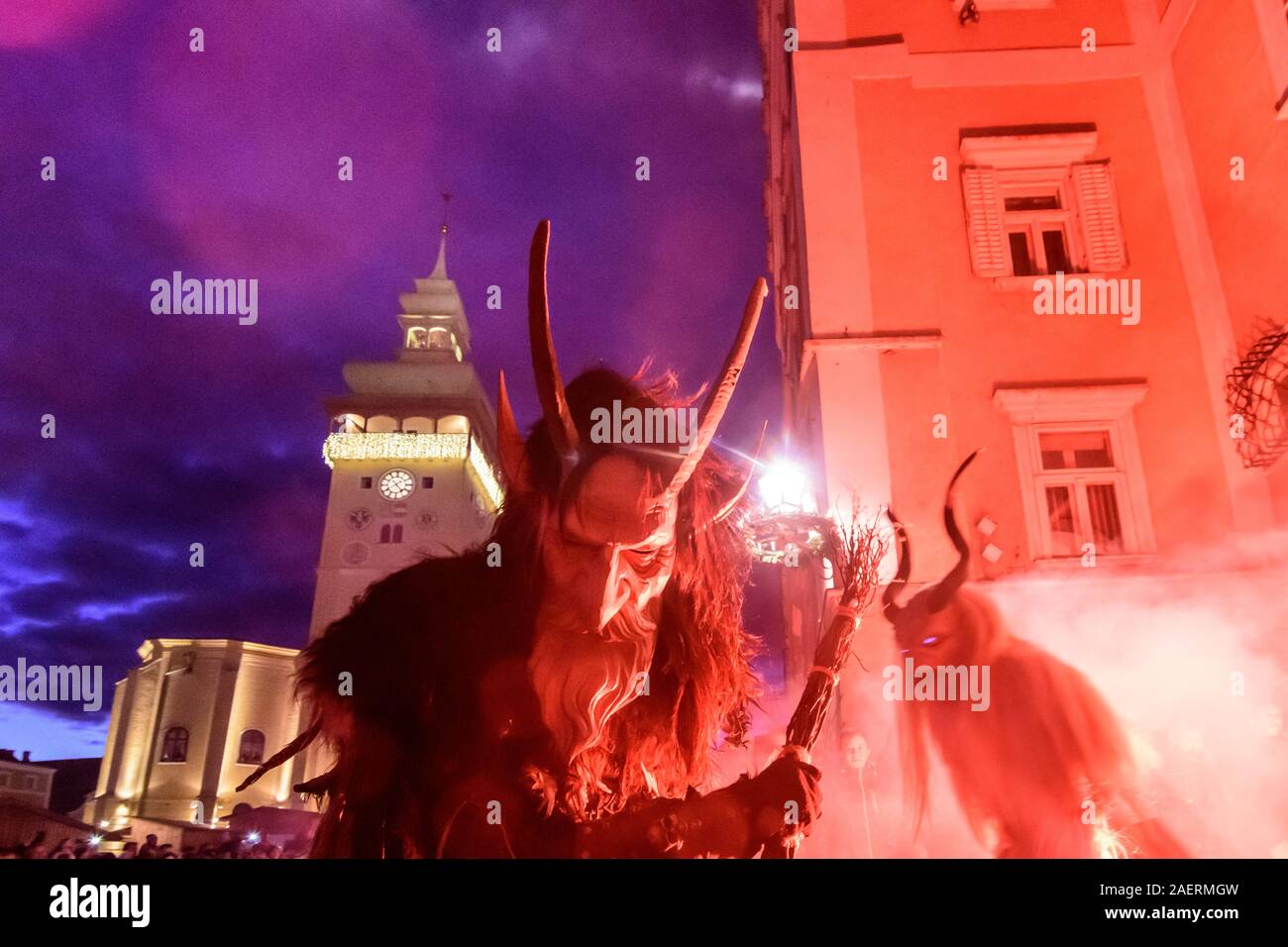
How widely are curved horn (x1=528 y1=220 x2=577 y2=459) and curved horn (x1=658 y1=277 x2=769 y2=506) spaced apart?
0.39 m

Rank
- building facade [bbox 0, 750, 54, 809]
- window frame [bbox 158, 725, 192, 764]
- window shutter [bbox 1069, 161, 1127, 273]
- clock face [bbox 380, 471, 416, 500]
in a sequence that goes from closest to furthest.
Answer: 1. window shutter [bbox 1069, 161, 1127, 273]
2. building facade [bbox 0, 750, 54, 809]
3. window frame [bbox 158, 725, 192, 764]
4. clock face [bbox 380, 471, 416, 500]

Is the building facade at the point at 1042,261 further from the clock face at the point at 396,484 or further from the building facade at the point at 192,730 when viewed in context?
the clock face at the point at 396,484

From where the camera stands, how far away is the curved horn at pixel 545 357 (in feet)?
7.65

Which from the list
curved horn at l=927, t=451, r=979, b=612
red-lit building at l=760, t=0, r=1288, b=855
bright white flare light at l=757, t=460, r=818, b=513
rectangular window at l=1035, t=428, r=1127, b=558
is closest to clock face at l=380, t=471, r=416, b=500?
red-lit building at l=760, t=0, r=1288, b=855

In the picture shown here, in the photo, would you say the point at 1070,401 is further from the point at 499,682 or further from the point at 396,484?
the point at 396,484

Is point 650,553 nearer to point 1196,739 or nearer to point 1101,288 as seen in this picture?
point 1196,739

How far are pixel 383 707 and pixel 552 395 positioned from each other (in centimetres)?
114

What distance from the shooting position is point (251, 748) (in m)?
28.4

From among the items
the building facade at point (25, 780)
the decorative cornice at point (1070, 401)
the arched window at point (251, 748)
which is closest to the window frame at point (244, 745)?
the arched window at point (251, 748)

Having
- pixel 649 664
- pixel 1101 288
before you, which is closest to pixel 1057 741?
pixel 1101 288

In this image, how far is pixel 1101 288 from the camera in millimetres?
8695

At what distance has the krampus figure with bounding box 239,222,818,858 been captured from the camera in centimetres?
241

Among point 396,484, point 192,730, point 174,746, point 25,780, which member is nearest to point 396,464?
point 396,484

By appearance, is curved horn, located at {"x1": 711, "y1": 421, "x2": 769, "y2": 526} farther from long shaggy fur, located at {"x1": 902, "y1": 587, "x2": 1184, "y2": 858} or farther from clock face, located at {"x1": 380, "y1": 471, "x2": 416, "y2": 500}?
clock face, located at {"x1": 380, "y1": 471, "x2": 416, "y2": 500}
